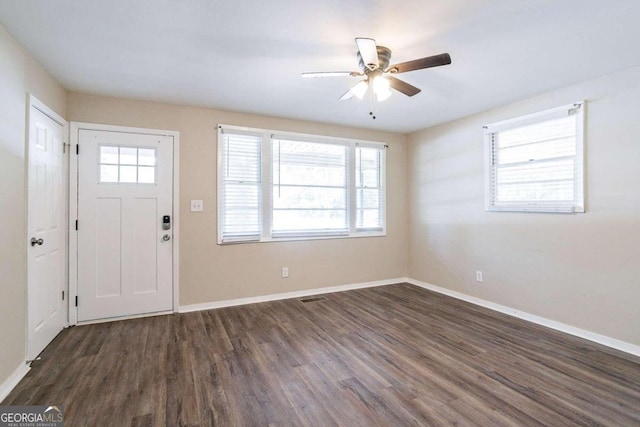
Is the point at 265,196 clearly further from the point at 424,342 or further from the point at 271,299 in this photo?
the point at 424,342

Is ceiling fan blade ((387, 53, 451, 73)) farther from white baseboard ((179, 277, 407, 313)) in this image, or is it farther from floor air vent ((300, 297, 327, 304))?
white baseboard ((179, 277, 407, 313))

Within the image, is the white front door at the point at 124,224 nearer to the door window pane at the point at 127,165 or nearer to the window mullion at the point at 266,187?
the door window pane at the point at 127,165

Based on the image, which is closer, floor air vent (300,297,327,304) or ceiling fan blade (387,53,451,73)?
ceiling fan blade (387,53,451,73)

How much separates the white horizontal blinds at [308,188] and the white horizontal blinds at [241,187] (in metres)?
0.23

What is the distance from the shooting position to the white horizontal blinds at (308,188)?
4.17m

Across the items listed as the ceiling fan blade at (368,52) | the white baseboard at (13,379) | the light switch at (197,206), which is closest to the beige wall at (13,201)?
the white baseboard at (13,379)

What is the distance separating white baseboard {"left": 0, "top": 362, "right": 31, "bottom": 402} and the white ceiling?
2423mm

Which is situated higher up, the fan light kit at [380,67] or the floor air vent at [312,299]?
the fan light kit at [380,67]

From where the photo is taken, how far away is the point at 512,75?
2.81m

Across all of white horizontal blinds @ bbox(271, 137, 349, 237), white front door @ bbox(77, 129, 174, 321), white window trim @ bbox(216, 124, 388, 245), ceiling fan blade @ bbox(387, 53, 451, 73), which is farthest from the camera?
white horizontal blinds @ bbox(271, 137, 349, 237)

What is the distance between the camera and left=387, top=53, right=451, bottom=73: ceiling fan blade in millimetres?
1940

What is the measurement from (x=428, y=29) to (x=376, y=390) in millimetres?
2546

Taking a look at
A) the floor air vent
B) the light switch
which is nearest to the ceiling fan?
the light switch

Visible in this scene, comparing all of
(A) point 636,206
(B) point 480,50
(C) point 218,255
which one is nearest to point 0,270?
(C) point 218,255
